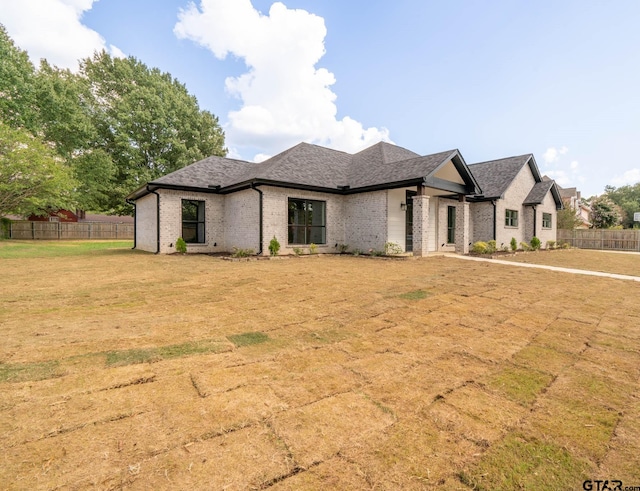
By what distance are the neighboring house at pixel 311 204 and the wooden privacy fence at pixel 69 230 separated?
58.6ft

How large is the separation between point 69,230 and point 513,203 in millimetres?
38868

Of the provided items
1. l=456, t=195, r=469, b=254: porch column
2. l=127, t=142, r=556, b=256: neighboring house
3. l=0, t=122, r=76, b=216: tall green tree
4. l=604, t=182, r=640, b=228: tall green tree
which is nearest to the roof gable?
l=127, t=142, r=556, b=256: neighboring house

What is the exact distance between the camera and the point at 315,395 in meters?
2.42

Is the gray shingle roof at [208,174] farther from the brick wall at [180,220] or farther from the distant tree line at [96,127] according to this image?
the distant tree line at [96,127]

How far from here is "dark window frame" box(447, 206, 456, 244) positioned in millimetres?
17812

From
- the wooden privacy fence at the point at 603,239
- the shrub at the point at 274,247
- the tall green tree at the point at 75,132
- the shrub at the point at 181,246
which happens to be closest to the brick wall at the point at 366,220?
the shrub at the point at 274,247

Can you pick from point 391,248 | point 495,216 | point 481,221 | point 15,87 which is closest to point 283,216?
point 391,248

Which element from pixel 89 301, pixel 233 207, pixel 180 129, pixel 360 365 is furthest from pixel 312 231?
pixel 180 129

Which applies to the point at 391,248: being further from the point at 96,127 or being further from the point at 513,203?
the point at 96,127

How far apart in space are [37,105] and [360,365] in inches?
1467

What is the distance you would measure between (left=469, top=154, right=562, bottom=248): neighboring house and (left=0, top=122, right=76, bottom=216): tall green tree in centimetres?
2974

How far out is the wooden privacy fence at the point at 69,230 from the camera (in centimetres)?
2695

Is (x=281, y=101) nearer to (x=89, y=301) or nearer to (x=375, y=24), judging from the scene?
(x=375, y=24)

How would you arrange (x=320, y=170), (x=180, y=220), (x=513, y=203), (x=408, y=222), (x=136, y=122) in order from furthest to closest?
1. (x=136, y=122)
2. (x=513, y=203)
3. (x=320, y=170)
4. (x=408, y=222)
5. (x=180, y=220)
